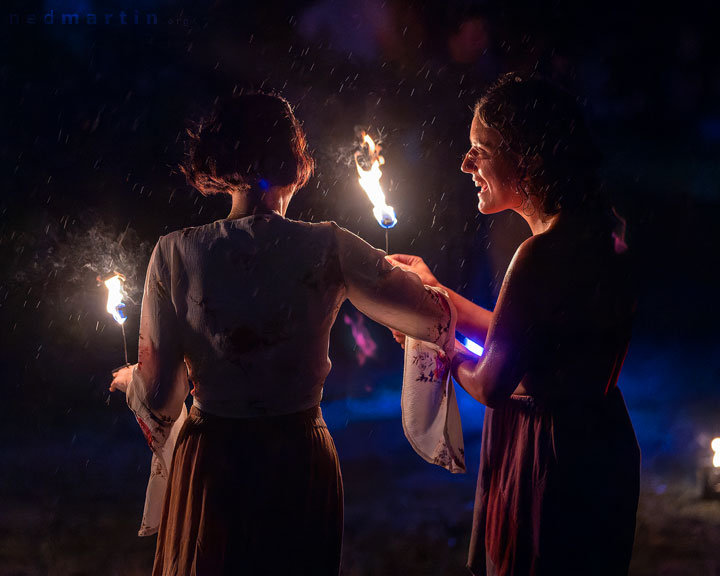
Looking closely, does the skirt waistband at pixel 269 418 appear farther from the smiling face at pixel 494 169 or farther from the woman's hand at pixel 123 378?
the smiling face at pixel 494 169

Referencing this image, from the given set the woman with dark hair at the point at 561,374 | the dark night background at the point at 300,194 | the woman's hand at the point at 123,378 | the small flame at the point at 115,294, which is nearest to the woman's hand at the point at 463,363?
the woman with dark hair at the point at 561,374

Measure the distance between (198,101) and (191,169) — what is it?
5.65 meters

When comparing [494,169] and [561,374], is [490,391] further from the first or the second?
[494,169]

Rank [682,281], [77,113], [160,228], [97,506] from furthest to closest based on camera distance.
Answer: [682,281] → [160,228] → [77,113] → [97,506]

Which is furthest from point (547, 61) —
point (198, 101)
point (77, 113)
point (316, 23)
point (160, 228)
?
point (77, 113)

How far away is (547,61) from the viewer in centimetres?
625

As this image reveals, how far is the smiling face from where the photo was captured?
6.32 ft

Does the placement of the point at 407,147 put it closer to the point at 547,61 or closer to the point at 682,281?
the point at 547,61

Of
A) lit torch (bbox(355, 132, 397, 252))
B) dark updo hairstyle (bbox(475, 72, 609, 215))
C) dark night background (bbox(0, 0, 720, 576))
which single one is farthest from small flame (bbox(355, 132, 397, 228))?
dark night background (bbox(0, 0, 720, 576))

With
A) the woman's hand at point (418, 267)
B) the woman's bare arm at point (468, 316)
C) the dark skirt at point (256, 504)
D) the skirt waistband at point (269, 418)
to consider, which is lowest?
the dark skirt at point (256, 504)

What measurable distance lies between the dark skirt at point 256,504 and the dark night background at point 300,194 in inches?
133

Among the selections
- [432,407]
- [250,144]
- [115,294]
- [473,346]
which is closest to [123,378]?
[115,294]

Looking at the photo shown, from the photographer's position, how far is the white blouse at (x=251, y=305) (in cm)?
174

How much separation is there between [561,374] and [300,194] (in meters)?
6.23
